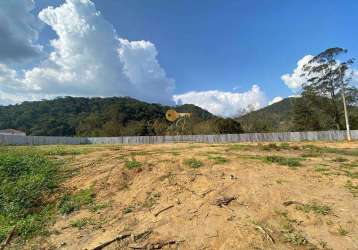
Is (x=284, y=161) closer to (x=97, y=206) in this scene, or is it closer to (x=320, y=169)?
(x=320, y=169)

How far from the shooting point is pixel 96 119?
64688 mm

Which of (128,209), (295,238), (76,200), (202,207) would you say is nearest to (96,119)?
(76,200)

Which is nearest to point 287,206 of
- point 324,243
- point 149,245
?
point 324,243

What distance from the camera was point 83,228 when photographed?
218 inches

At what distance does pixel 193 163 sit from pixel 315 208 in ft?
14.2

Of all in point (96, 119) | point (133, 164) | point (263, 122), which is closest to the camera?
point (133, 164)

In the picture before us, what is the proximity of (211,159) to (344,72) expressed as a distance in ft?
109

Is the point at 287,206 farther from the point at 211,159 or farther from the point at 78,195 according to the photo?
the point at 78,195

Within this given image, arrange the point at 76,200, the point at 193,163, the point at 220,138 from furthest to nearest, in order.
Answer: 1. the point at 220,138
2. the point at 193,163
3. the point at 76,200

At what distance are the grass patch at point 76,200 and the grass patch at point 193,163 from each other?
11.0 ft

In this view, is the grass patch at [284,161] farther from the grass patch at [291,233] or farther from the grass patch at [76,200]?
the grass patch at [76,200]

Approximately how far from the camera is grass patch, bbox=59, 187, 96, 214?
6.44m

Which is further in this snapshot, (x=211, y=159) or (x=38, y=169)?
(x=211, y=159)

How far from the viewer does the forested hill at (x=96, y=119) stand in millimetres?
48969
